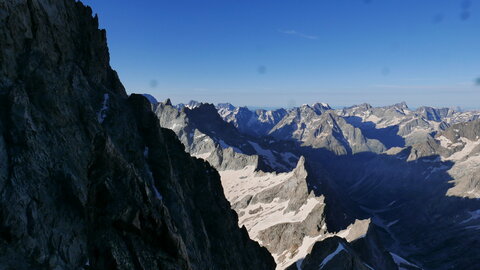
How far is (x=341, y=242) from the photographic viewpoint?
88625 mm

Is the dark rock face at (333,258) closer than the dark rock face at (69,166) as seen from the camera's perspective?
No

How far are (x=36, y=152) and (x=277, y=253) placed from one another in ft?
405

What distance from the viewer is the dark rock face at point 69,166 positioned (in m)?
25.4

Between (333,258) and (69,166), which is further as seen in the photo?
(333,258)

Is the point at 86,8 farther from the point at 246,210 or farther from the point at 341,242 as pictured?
the point at 246,210

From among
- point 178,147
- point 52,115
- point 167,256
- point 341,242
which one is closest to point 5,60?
point 52,115

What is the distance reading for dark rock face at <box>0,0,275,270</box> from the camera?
83.2ft

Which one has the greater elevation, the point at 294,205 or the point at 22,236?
the point at 22,236

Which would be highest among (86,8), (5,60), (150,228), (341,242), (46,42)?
(86,8)

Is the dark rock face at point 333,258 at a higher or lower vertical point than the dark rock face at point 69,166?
lower

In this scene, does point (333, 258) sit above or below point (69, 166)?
below

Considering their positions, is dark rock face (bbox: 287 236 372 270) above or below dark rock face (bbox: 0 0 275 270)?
below

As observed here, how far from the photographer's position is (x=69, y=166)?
97.0 ft

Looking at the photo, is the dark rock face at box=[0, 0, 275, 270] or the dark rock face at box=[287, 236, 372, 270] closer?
the dark rock face at box=[0, 0, 275, 270]
